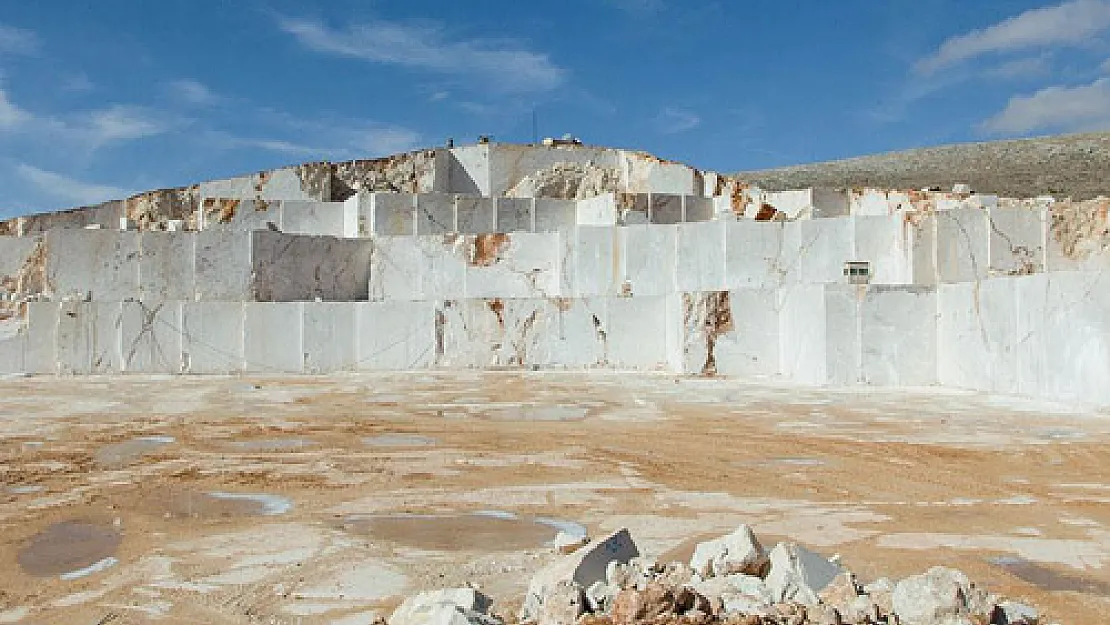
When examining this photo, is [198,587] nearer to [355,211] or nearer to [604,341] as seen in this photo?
[604,341]

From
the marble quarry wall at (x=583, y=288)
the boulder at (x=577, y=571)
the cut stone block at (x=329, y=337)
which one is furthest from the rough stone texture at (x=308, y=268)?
the boulder at (x=577, y=571)

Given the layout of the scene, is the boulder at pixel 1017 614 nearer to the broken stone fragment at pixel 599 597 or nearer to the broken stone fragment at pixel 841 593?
the broken stone fragment at pixel 841 593

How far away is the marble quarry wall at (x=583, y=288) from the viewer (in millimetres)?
11273

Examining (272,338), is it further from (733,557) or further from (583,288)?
(733,557)

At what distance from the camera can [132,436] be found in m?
7.48

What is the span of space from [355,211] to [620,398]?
10.9 m

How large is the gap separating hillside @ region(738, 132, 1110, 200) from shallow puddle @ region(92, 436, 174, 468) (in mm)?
38056

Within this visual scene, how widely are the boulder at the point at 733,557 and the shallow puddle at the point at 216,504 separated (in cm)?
238

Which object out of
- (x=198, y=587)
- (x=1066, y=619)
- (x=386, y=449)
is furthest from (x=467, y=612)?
(x=386, y=449)

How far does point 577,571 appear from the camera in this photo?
2.79m

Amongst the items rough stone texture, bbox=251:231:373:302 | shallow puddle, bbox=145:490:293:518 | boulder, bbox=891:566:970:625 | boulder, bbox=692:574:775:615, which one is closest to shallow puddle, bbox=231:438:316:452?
shallow puddle, bbox=145:490:293:518

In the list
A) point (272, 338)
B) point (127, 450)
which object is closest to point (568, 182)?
point (272, 338)

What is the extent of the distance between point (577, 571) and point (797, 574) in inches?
27.1

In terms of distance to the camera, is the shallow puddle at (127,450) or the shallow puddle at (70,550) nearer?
the shallow puddle at (70,550)
